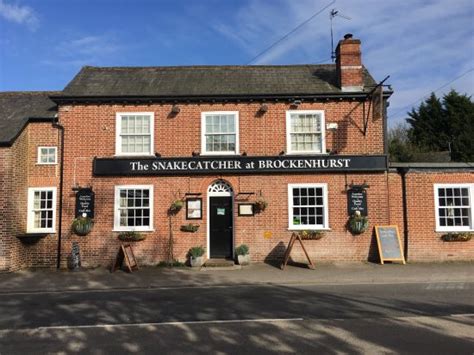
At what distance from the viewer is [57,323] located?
25.2ft

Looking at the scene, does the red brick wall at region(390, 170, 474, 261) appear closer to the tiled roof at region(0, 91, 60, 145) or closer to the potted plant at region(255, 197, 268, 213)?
the potted plant at region(255, 197, 268, 213)

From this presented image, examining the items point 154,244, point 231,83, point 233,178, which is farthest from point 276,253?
point 231,83

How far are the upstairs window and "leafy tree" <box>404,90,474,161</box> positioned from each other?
3083 cm

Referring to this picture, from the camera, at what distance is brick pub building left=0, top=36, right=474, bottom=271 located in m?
15.2

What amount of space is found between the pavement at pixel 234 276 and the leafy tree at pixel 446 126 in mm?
27288

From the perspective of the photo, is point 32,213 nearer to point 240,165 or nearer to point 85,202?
point 85,202

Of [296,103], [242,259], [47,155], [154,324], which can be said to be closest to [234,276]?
[242,259]

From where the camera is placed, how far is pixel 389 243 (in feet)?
49.2

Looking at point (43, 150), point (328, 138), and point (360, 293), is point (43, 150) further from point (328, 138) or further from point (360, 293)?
point (360, 293)

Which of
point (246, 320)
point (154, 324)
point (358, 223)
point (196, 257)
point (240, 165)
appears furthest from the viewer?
point (240, 165)

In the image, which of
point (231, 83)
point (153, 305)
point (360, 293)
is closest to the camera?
point (153, 305)

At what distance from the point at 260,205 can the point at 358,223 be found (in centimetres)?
341

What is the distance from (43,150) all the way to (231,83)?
7389mm

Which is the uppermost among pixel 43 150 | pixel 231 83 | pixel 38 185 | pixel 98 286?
pixel 231 83
